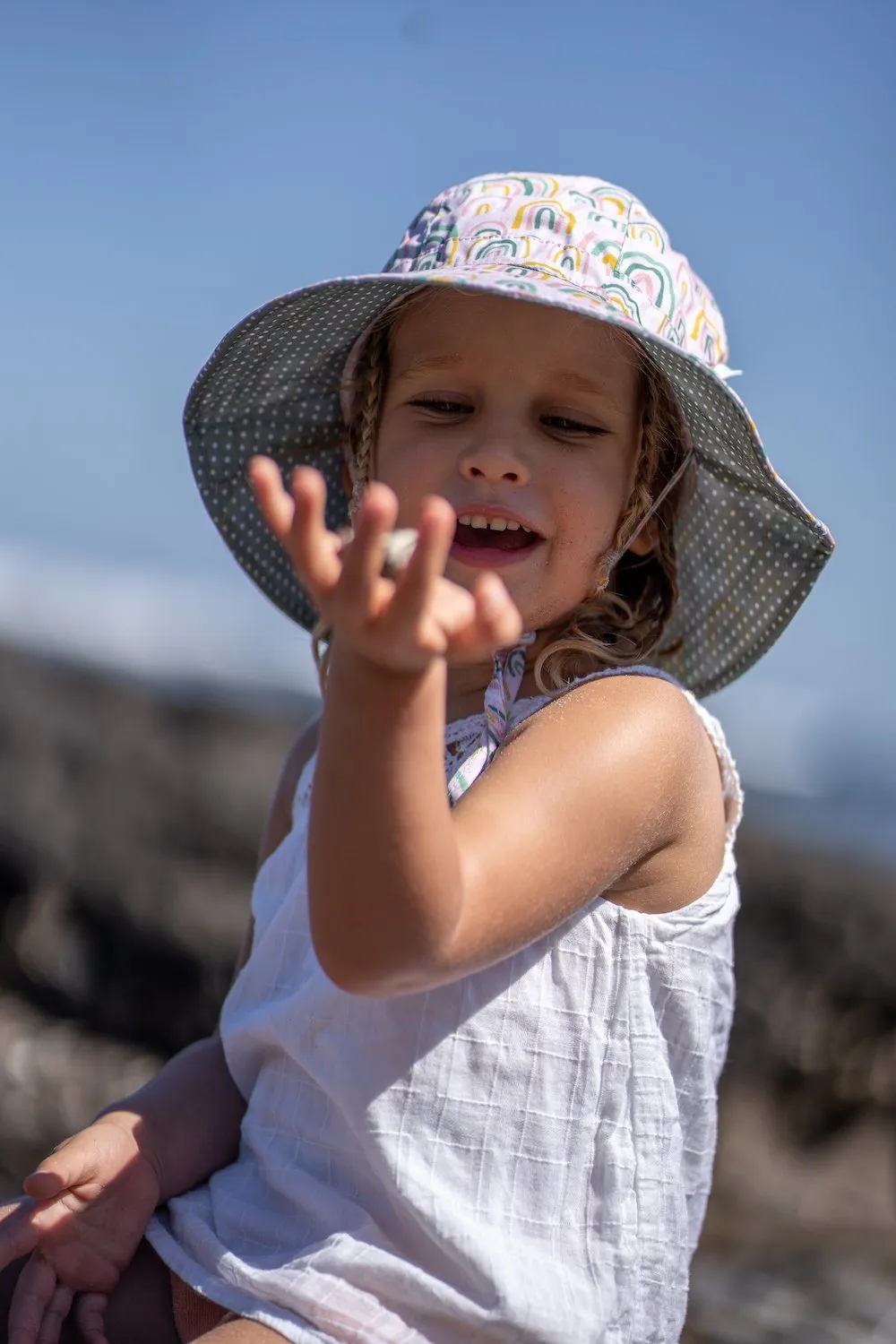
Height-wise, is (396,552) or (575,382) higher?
(575,382)

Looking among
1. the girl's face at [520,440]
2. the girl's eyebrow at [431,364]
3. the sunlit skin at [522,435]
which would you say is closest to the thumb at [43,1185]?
the sunlit skin at [522,435]

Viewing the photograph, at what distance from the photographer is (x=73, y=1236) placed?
2.15m

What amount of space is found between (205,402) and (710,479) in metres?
0.89

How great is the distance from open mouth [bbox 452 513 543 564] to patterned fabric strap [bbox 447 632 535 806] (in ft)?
0.60

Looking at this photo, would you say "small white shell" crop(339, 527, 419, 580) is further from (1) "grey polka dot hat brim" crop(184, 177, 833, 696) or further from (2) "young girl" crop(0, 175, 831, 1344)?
(1) "grey polka dot hat brim" crop(184, 177, 833, 696)

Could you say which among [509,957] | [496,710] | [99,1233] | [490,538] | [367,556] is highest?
[490,538]

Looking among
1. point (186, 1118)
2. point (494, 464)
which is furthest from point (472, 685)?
point (186, 1118)

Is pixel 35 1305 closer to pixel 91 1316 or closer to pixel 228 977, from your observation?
pixel 91 1316

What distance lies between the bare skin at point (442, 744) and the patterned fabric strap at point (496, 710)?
60 mm

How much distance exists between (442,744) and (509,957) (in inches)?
24.2

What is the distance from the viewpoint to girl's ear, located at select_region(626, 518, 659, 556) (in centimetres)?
244

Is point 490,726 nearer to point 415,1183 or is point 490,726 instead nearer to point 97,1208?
point 415,1183

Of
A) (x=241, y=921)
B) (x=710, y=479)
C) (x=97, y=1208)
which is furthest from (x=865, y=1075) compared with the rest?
(x=97, y=1208)

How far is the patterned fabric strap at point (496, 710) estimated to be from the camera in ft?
6.82
